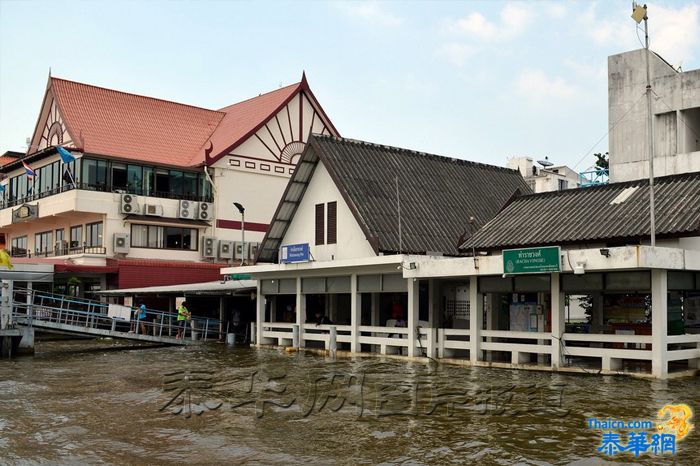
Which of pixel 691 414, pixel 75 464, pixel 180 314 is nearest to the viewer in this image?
pixel 75 464

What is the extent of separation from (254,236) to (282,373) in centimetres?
2779

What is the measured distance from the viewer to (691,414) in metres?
15.0

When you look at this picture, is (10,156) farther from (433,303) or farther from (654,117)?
(654,117)

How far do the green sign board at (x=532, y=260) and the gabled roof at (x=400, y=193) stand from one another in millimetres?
5195

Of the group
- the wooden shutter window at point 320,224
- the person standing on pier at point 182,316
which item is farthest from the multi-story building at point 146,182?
the wooden shutter window at point 320,224

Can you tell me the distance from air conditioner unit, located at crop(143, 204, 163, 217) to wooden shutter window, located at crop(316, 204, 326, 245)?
17.4m

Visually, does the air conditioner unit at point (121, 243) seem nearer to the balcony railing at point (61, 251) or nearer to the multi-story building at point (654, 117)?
the balcony railing at point (61, 251)

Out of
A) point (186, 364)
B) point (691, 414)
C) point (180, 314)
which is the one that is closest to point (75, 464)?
point (691, 414)

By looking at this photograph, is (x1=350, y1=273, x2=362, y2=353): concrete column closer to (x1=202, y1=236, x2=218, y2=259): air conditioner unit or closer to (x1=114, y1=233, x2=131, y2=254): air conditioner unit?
(x1=114, y1=233, x2=131, y2=254): air conditioner unit

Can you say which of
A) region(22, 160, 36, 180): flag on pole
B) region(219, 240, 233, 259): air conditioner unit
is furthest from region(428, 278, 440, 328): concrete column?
region(22, 160, 36, 180): flag on pole

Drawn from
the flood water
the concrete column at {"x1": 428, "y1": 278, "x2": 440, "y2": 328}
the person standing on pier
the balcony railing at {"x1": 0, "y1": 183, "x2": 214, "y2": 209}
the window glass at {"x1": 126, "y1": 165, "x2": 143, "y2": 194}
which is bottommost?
the flood water

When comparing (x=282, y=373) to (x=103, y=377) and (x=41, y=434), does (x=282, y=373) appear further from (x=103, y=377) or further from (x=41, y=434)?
(x=41, y=434)

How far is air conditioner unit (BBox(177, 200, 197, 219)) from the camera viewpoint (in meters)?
47.5

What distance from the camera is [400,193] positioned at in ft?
103
